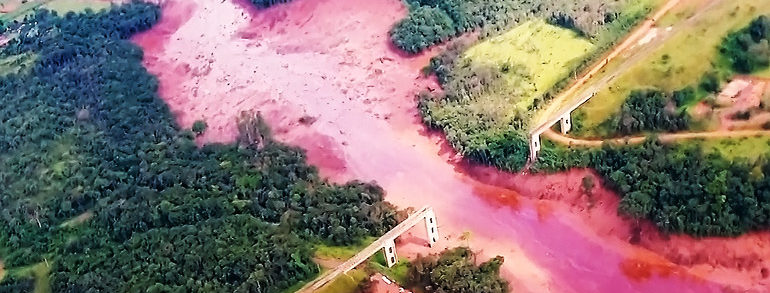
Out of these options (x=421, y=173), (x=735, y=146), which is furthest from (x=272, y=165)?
(x=735, y=146)

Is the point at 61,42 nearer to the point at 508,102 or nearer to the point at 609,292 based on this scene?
the point at 508,102

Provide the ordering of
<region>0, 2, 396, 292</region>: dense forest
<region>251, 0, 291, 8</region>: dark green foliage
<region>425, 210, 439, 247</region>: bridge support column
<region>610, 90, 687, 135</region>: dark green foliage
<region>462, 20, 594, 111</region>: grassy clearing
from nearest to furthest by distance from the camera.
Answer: <region>0, 2, 396, 292</region>: dense forest, <region>425, 210, 439, 247</region>: bridge support column, <region>610, 90, 687, 135</region>: dark green foliage, <region>462, 20, 594, 111</region>: grassy clearing, <region>251, 0, 291, 8</region>: dark green foliage

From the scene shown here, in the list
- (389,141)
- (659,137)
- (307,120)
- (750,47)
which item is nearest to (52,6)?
(307,120)

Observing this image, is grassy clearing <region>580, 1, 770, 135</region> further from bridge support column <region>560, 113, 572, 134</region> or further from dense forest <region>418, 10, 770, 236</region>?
bridge support column <region>560, 113, 572, 134</region>

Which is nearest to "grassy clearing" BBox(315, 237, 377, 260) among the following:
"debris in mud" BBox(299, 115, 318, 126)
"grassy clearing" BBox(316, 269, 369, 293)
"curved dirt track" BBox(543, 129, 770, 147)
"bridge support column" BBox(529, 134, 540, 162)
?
"grassy clearing" BBox(316, 269, 369, 293)

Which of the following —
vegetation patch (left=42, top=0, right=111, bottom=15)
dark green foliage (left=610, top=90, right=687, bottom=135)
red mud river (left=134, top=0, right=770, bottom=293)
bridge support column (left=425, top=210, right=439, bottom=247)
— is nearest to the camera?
red mud river (left=134, top=0, right=770, bottom=293)

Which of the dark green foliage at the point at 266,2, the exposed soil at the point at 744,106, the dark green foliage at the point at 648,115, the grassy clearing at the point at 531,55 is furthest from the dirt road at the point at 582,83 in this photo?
the dark green foliage at the point at 266,2

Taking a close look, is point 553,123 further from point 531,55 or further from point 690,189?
point 690,189
